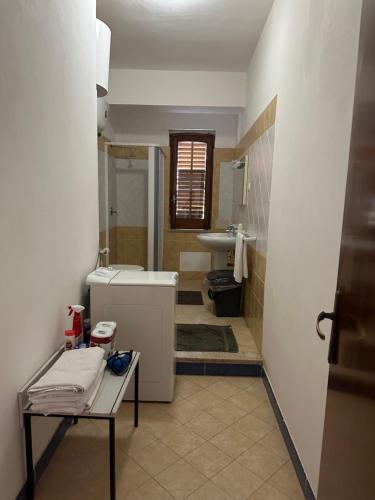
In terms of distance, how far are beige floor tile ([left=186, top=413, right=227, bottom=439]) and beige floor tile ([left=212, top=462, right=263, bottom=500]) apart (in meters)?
0.25

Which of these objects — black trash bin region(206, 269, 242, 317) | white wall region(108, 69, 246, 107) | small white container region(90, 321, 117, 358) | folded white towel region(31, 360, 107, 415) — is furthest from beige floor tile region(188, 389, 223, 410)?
white wall region(108, 69, 246, 107)

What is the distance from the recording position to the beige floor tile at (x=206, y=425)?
1856 millimetres

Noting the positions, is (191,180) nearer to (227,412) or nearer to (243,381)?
(243,381)

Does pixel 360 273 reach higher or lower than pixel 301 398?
higher

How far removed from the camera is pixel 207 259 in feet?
15.5

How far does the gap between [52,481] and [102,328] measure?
703 mm

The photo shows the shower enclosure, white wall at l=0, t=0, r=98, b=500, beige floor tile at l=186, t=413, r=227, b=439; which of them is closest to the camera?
white wall at l=0, t=0, r=98, b=500

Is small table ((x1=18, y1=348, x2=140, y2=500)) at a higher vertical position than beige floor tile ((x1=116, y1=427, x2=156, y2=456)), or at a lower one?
higher

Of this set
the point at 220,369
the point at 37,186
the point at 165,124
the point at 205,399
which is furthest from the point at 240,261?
the point at 165,124

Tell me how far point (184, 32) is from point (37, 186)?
7.44ft

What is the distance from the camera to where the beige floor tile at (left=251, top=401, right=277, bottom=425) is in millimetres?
1995

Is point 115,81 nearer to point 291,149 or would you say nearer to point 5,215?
point 291,149

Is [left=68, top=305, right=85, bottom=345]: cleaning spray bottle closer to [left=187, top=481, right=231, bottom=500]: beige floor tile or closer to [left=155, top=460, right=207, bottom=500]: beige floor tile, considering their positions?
[left=155, top=460, right=207, bottom=500]: beige floor tile

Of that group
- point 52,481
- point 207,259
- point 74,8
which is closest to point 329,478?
point 52,481
